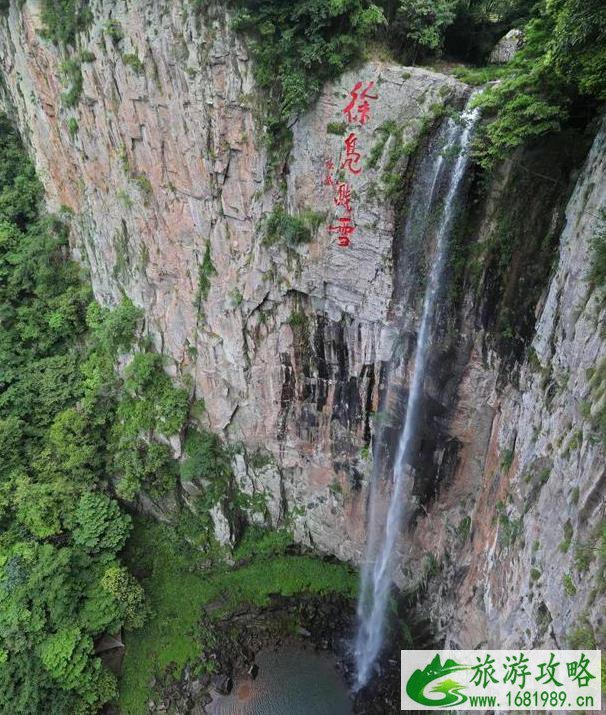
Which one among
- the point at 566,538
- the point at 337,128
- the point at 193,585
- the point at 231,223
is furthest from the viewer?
the point at 193,585

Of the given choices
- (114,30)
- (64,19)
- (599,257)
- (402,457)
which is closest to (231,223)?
(114,30)

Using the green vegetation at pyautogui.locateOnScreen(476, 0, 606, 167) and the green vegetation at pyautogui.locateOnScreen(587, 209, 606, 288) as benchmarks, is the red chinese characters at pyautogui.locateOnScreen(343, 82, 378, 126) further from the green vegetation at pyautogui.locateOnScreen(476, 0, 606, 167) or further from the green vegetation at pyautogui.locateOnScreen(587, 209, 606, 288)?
the green vegetation at pyautogui.locateOnScreen(587, 209, 606, 288)

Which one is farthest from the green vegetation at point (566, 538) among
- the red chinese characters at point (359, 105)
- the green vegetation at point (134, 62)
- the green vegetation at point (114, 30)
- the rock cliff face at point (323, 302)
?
the green vegetation at point (114, 30)

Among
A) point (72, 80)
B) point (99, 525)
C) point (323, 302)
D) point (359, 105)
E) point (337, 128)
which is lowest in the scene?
point (99, 525)

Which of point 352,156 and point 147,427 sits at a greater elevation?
point 352,156

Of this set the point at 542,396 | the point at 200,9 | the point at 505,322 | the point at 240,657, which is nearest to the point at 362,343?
the point at 505,322

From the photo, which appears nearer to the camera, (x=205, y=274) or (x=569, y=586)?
(x=569, y=586)

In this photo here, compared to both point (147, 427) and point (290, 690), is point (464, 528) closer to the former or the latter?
point (290, 690)
